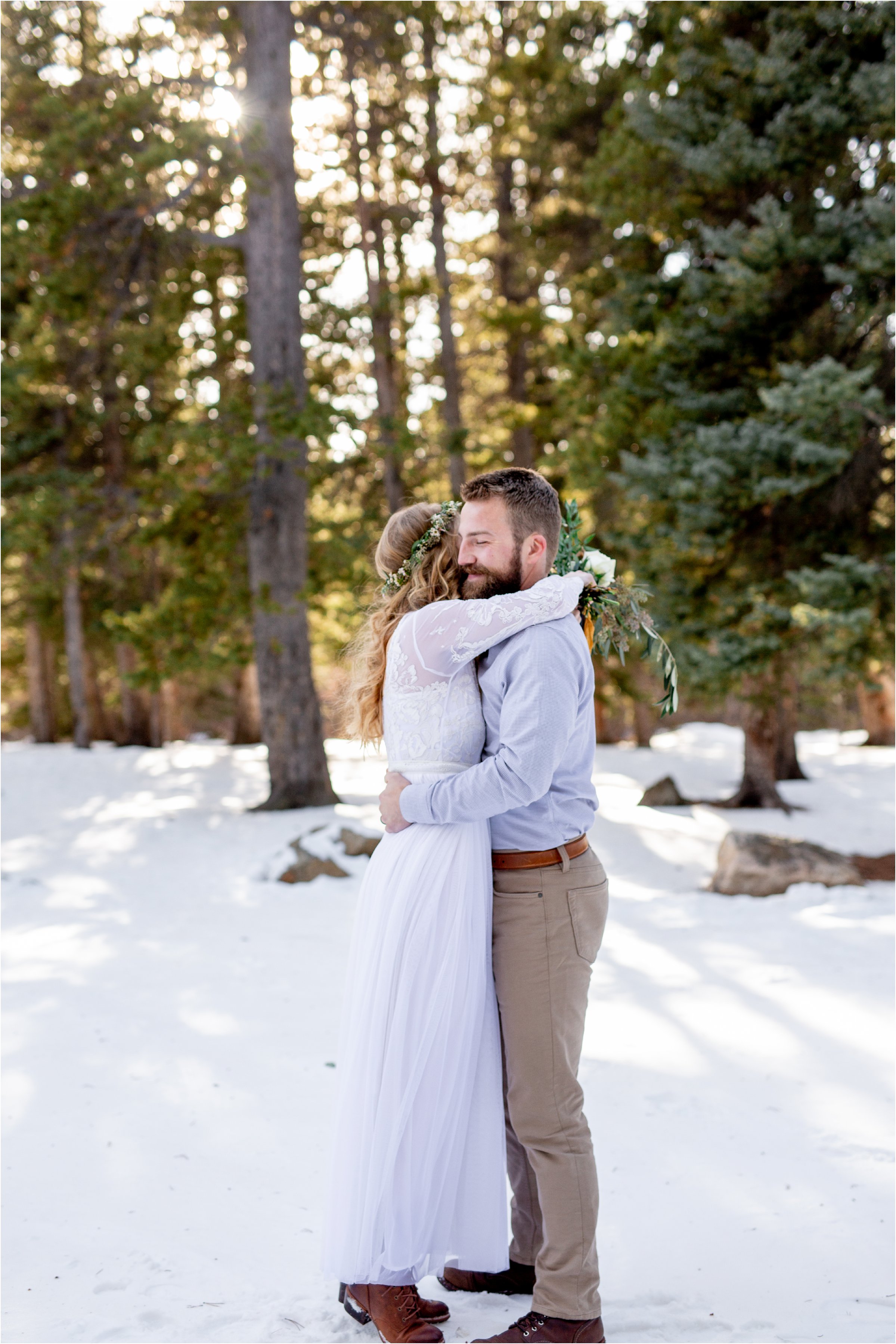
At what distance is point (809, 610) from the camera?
326 inches

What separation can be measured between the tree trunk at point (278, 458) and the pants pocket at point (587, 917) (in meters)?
8.47

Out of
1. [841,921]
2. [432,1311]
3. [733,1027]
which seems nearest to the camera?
[432,1311]

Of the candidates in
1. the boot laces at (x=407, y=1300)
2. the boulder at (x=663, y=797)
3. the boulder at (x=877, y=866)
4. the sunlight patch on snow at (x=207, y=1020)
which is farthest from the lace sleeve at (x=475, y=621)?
the boulder at (x=663, y=797)

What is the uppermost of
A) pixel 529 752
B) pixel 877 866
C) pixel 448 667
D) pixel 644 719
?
pixel 448 667

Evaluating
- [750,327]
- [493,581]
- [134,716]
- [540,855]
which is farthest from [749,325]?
[134,716]

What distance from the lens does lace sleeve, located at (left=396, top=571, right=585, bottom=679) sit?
95.4 inches

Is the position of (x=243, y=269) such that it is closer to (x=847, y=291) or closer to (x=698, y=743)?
(x=847, y=291)

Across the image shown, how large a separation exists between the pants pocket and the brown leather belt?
9cm

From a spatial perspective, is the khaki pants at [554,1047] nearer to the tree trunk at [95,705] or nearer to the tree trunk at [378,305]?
the tree trunk at [378,305]

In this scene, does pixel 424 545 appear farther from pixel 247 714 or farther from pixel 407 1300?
pixel 247 714

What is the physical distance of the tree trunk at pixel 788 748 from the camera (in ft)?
47.4

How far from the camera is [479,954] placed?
8.21 feet

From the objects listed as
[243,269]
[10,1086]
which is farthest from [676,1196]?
[243,269]

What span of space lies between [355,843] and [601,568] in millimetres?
6279
